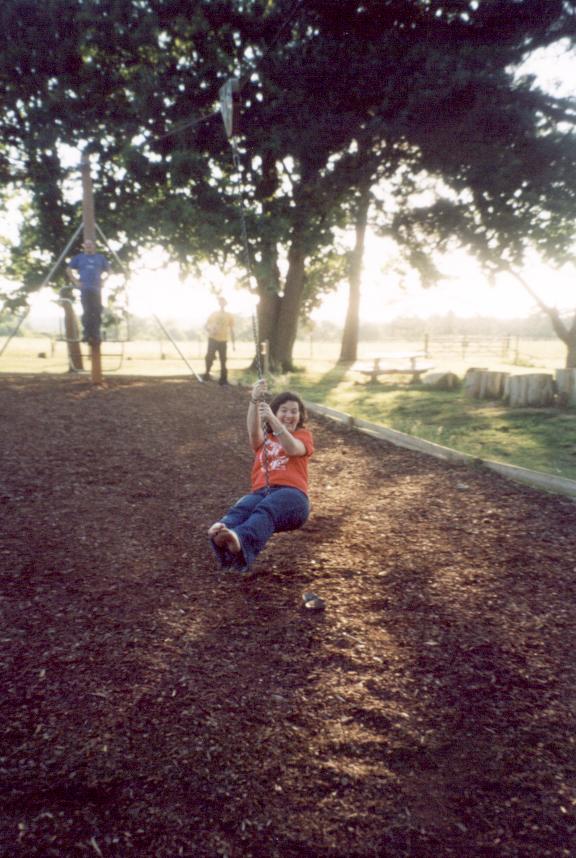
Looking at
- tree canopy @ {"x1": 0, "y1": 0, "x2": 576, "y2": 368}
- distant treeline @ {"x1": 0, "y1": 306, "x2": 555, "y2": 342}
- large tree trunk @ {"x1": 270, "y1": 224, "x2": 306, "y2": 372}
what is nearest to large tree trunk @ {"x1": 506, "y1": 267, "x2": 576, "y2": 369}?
tree canopy @ {"x1": 0, "y1": 0, "x2": 576, "y2": 368}

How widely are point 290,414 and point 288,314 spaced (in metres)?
16.1

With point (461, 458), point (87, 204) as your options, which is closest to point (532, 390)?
point (461, 458)

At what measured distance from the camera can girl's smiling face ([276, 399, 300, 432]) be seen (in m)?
4.32

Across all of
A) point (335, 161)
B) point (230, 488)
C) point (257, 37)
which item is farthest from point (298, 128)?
point (230, 488)

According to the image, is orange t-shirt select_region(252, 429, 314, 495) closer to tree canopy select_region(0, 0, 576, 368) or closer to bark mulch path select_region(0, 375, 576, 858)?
bark mulch path select_region(0, 375, 576, 858)

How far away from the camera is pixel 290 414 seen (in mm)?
4332

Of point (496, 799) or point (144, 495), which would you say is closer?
point (496, 799)

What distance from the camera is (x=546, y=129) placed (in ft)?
45.3

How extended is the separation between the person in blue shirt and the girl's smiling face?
8557 millimetres

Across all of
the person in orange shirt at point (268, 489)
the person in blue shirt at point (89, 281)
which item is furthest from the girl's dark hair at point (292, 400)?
the person in blue shirt at point (89, 281)

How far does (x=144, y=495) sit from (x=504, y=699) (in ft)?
12.3

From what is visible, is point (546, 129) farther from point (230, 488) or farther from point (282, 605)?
point (282, 605)

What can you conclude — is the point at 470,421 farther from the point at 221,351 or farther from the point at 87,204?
the point at 87,204

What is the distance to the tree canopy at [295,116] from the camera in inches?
522
